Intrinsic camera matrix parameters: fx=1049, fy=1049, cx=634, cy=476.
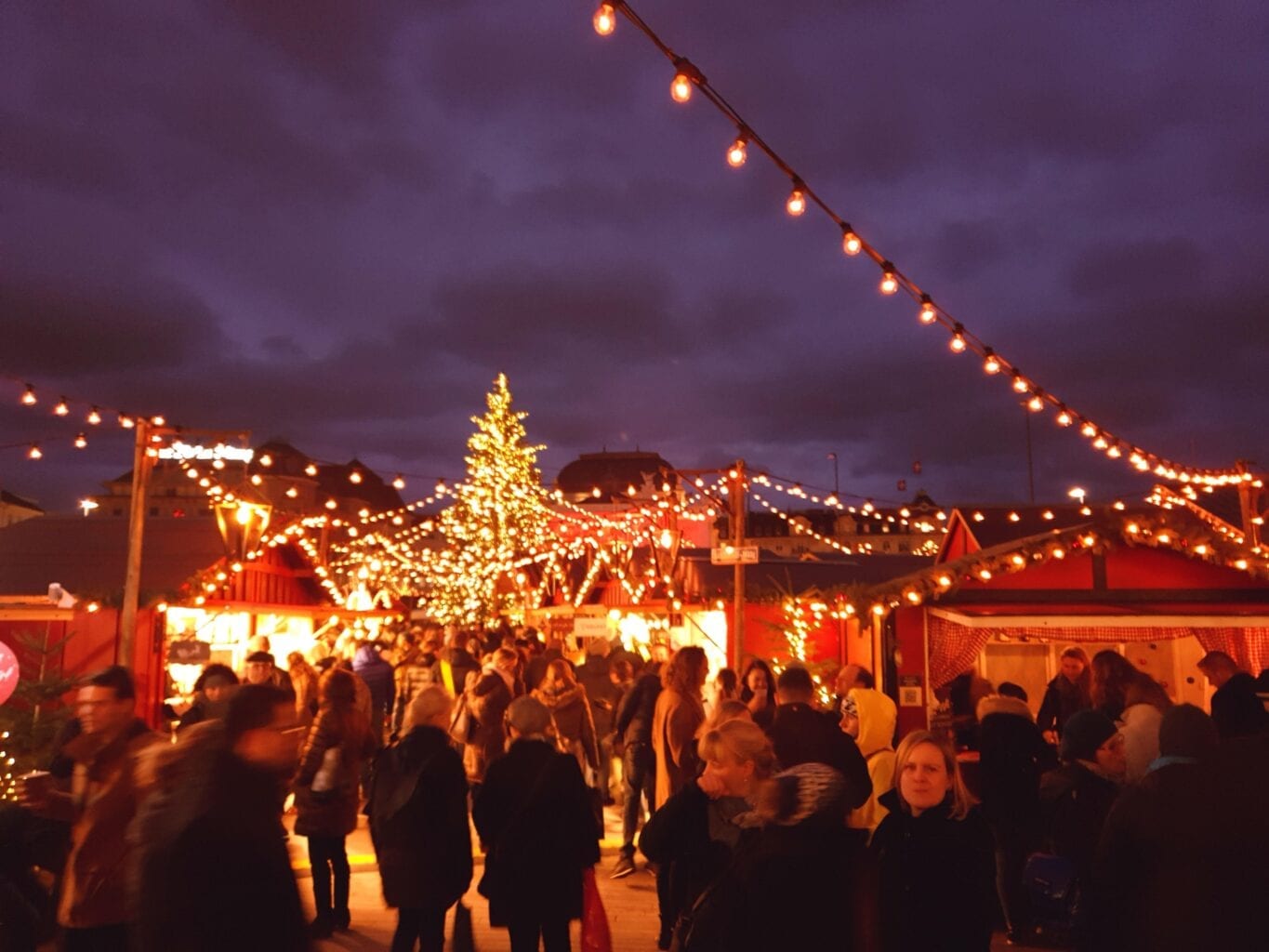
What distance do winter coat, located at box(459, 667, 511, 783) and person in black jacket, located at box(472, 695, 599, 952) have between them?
2792mm

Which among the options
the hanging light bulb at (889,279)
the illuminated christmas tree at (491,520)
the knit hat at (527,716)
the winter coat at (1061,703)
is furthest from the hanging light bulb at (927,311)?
the illuminated christmas tree at (491,520)

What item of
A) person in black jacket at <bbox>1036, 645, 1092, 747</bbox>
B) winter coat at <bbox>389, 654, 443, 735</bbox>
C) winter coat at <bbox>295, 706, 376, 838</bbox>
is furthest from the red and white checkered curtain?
winter coat at <bbox>295, 706, 376, 838</bbox>

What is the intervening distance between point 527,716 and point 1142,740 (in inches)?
114

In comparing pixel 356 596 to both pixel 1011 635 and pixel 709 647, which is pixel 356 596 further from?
pixel 1011 635

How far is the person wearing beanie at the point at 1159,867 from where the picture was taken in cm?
323

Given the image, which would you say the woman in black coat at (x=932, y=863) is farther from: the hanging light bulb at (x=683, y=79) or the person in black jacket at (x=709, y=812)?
the hanging light bulb at (x=683, y=79)

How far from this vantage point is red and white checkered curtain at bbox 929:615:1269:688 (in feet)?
42.7

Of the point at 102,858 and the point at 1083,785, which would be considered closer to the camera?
the point at 102,858

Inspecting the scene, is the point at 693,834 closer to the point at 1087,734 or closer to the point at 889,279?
the point at 1087,734

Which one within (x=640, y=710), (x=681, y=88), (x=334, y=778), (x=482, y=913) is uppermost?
(x=681, y=88)

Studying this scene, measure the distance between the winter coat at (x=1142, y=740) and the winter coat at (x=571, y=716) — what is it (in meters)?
5.04

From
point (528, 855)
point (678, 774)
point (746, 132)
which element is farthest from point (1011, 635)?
point (528, 855)

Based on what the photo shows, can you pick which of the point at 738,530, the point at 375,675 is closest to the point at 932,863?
the point at 375,675

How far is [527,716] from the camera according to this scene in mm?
5371
